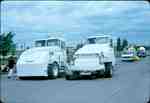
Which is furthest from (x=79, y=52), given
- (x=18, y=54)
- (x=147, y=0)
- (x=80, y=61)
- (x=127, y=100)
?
(x=147, y=0)

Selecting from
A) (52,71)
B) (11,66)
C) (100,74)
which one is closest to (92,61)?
(100,74)

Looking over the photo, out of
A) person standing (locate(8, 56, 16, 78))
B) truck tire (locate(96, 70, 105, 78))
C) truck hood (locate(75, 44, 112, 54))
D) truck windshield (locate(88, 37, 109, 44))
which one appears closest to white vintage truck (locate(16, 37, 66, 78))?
person standing (locate(8, 56, 16, 78))

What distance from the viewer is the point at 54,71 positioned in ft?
54.7

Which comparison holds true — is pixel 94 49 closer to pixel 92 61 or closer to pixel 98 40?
pixel 92 61

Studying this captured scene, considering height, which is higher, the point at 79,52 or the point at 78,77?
the point at 79,52

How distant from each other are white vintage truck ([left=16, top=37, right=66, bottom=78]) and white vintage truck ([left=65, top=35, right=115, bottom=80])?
1.00 m

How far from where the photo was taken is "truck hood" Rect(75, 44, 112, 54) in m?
16.4

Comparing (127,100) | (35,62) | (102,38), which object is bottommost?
(127,100)

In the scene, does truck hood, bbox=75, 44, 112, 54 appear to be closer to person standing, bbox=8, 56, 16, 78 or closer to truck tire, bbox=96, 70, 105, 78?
truck tire, bbox=96, 70, 105, 78

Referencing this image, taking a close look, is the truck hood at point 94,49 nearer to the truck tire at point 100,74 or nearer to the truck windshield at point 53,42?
the truck tire at point 100,74

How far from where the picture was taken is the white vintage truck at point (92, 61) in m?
15.7

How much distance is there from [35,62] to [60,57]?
1.65 metres

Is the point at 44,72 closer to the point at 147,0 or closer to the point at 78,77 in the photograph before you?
the point at 78,77

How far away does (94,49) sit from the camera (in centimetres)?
1664
